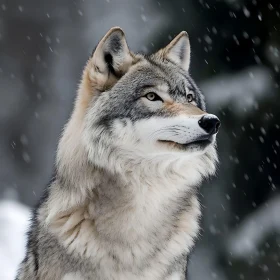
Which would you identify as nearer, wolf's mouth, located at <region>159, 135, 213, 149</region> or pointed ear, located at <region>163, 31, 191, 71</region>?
wolf's mouth, located at <region>159, 135, 213, 149</region>

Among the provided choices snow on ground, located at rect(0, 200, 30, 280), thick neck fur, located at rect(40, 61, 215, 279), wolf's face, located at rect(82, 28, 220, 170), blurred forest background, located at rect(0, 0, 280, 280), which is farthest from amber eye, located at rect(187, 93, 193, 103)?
blurred forest background, located at rect(0, 0, 280, 280)

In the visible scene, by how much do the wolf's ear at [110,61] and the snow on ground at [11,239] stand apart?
282 centimetres

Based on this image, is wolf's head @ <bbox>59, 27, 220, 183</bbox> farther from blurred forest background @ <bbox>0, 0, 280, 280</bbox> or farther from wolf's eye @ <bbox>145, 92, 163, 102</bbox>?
blurred forest background @ <bbox>0, 0, 280, 280</bbox>

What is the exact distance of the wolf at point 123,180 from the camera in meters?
3.64

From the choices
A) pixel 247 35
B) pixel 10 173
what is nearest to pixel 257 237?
pixel 247 35

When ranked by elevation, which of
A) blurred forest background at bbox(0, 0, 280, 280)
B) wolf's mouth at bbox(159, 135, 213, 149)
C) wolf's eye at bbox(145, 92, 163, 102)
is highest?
wolf's eye at bbox(145, 92, 163, 102)

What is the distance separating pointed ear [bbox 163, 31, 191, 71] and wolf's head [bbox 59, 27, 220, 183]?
267mm

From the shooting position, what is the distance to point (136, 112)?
3.75 meters

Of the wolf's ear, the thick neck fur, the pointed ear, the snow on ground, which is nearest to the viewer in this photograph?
the thick neck fur

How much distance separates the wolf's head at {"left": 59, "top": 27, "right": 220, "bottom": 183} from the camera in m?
3.65

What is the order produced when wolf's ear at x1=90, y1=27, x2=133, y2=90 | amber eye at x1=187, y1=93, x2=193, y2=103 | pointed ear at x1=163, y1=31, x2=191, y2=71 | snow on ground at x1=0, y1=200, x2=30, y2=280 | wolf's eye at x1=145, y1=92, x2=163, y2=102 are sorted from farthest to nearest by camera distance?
1. snow on ground at x1=0, y1=200, x2=30, y2=280
2. pointed ear at x1=163, y1=31, x2=191, y2=71
3. amber eye at x1=187, y1=93, x2=193, y2=103
4. wolf's ear at x1=90, y1=27, x2=133, y2=90
5. wolf's eye at x1=145, y1=92, x2=163, y2=102

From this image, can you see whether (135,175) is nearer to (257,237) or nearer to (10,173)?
(257,237)

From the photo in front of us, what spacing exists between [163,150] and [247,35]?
7.96 metres

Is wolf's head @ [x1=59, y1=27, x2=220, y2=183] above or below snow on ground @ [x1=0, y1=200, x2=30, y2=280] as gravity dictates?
above
